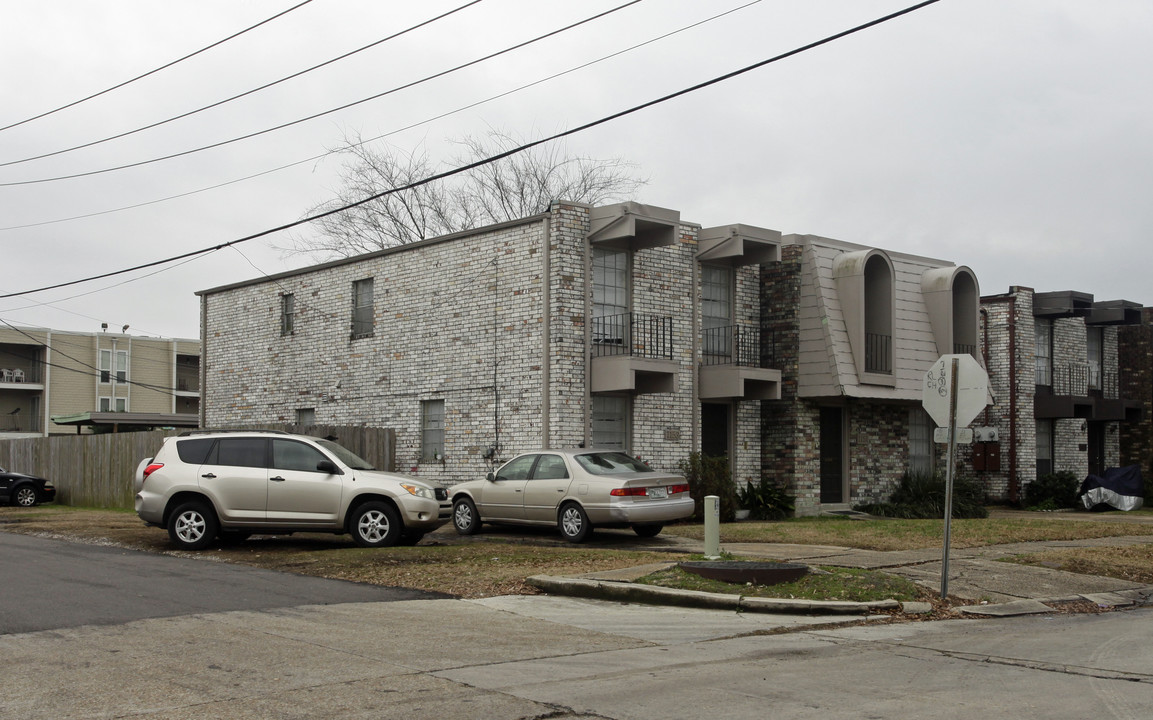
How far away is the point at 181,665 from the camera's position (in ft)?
24.5

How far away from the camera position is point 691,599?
11.0 metres

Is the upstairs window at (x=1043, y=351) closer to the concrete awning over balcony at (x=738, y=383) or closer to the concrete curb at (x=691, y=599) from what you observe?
the concrete awning over balcony at (x=738, y=383)

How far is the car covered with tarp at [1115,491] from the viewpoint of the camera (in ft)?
95.9

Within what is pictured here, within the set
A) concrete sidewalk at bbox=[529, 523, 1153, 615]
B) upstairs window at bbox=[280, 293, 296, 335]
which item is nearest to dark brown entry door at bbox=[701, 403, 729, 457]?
concrete sidewalk at bbox=[529, 523, 1153, 615]

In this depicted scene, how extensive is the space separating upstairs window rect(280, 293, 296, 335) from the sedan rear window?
1158 centimetres

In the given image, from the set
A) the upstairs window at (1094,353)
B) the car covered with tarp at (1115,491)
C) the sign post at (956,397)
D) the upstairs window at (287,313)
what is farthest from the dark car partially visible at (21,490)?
the upstairs window at (1094,353)

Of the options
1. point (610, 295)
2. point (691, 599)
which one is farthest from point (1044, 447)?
point (691, 599)

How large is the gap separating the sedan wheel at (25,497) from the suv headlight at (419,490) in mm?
16144

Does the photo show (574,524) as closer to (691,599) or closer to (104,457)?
(691,599)

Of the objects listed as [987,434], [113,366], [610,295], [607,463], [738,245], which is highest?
[738,245]

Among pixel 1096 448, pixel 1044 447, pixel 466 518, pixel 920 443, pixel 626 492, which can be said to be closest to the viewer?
pixel 626 492

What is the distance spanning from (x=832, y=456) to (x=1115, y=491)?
411 inches

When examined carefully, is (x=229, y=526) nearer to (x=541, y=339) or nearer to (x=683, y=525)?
(x=541, y=339)

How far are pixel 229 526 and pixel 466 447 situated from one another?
6.83 m
